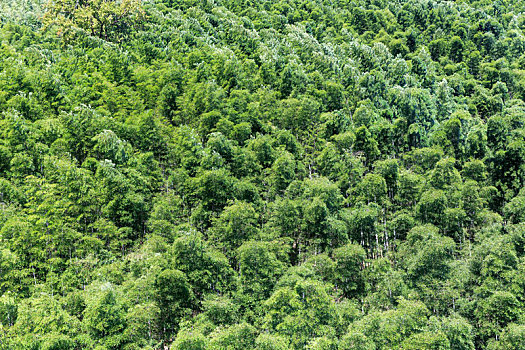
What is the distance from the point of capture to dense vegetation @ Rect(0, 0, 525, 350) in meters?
41.7

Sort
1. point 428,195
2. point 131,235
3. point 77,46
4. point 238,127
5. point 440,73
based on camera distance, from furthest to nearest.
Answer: point 440,73, point 77,46, point 238,127, point 428,195, point 131,235

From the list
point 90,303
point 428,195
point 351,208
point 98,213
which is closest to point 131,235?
point 98,213

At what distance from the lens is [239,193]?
58875 mm

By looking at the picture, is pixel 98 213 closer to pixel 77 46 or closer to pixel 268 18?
pixel 77 46

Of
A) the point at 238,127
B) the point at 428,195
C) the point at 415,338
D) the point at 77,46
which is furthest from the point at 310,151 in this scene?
the point at 77,46

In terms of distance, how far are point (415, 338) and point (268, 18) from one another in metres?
102

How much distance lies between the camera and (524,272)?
51500 millimetres

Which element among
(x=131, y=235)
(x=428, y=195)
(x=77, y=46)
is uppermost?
(x=428, y=195)

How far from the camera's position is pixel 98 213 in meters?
51.6

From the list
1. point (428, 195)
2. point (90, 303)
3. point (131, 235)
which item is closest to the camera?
point (90, 303)

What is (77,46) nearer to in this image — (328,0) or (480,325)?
(480,325)

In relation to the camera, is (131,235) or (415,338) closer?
(415,338)

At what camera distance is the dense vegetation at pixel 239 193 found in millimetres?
41719

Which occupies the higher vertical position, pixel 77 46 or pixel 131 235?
pixel 77 46
